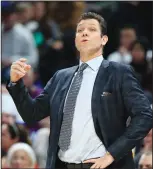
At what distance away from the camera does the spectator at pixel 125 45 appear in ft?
30.1

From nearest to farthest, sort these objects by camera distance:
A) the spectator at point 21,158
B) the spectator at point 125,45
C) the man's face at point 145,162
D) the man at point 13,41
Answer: the man's face at point 145,162 → the spectator at point 21,158 → the spectator at point 125,45 → the man at point 13,41

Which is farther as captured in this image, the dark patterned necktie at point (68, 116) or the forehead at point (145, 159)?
the forehead at point (145, 159)

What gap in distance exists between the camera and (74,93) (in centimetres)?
440

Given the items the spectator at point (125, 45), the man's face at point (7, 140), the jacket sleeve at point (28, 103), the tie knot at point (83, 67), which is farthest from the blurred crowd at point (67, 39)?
the tie knot at point (83, 67)

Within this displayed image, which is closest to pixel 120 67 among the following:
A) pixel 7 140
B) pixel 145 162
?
pixel 145 162

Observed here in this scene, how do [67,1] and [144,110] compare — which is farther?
[67,1]

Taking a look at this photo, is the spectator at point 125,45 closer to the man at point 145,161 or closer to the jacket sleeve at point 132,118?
the man at point 145,161

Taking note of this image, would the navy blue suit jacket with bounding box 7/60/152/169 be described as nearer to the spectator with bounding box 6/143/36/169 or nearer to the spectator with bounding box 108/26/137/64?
the spectator with bounding box 6/143/36/169

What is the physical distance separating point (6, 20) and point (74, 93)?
5.26 metres

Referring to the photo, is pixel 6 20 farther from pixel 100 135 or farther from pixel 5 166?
pixel 100 135

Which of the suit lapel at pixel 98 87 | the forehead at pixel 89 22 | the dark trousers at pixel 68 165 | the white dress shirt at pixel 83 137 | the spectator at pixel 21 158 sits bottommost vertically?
the spectator at pixel 21 158

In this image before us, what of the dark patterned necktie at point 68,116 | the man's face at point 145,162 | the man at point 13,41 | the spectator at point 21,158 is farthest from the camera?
the man at point 13,41

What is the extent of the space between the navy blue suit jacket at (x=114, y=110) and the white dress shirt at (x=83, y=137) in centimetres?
4

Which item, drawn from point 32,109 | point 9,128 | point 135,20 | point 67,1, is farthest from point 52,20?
point 32,109
